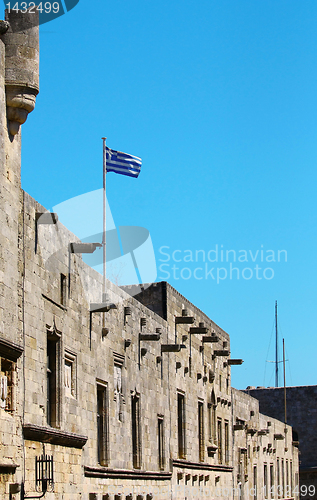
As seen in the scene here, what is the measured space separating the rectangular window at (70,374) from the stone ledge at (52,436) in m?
0.95

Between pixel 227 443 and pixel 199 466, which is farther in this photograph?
pixel 227 443

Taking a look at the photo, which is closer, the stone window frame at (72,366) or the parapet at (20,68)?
the parapet at (20,68)

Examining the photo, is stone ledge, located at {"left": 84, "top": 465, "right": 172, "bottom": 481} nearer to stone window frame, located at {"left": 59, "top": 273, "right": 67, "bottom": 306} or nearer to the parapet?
stone window frame, located at {"left": 59, "top": 273, "right": 67, "bottom": 306}

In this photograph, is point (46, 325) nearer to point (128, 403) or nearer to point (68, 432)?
point (68, 432)

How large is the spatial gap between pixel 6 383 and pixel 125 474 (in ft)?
24.7

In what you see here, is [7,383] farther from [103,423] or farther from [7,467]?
[103,423]

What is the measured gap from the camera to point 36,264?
1633 centimetres

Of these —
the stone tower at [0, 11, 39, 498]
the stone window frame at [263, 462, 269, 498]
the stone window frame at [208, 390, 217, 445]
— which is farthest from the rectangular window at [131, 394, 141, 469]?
the stone window frame at [263, 462, 269, 498]

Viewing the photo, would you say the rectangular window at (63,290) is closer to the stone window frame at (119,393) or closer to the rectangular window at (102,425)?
the rectangular window at (102,425)

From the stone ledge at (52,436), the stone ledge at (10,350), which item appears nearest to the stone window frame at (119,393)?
the stone ledge at (52,436)

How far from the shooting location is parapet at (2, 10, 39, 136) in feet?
51.3

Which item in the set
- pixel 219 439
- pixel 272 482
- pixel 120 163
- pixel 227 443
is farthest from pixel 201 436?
pixel 272 482

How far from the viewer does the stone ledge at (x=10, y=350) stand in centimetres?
1416

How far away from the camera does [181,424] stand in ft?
92.6
